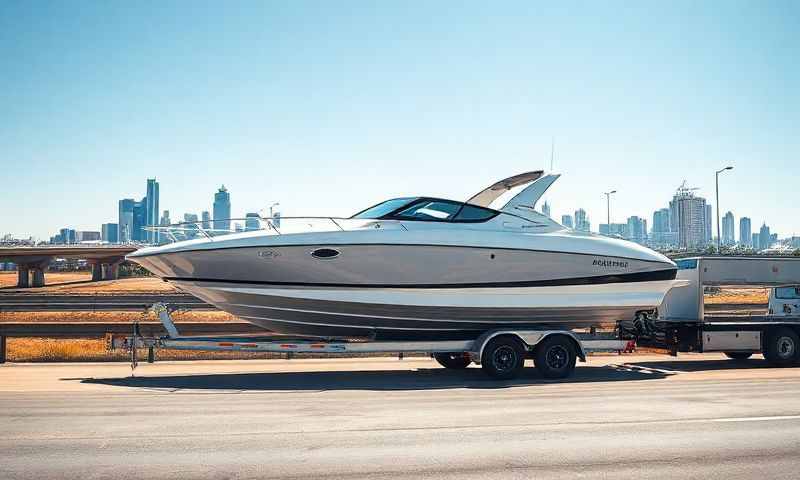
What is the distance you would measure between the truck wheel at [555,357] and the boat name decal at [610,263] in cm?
180

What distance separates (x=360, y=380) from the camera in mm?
13758

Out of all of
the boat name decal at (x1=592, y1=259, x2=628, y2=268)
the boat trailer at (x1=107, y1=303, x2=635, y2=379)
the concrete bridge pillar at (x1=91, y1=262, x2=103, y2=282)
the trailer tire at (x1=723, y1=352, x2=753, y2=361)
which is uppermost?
the concrete bridge pillar at (x1=91, y1=262, x2=103, y2=282)

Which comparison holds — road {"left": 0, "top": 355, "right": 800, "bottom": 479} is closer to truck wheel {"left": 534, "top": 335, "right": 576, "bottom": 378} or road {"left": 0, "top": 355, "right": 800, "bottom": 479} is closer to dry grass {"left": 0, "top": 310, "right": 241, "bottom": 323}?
truck wheel {"left": 534, "top": 335, "right": 576, "bottom": 378}

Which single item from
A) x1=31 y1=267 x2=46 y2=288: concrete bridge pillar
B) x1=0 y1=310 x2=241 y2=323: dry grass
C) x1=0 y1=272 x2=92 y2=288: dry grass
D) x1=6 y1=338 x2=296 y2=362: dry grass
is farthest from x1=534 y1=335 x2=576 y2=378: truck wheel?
x1=0 y1=272 x2=92 y2=288: dry grass

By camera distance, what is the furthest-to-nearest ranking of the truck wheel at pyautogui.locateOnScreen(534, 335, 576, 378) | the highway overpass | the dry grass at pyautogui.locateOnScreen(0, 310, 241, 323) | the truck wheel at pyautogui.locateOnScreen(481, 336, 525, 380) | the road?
1. the highway overpass
2. the dry grass at pyautogui.locateOnScreen(0, 310, 241, 323)
3. the truck wheel at pyautogui.locateOnScreen(534, 335, 576, 378)
4. the truck wheel at pyautogui.locateOnScreen(481, 336, 525, 380)
5. the road

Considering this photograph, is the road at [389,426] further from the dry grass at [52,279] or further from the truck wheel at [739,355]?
the dry grass at [52,279]

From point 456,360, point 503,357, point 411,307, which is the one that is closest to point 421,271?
point 411,307

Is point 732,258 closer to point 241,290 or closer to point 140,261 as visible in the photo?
point 241,290

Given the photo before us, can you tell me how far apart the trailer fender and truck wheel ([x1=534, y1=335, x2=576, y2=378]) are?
101 mm

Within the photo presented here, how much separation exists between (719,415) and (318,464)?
220 inches

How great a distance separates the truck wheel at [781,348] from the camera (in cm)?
1689

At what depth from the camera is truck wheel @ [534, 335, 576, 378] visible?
564 inches

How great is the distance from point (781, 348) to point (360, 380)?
394 inches

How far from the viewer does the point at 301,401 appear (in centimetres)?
1076
